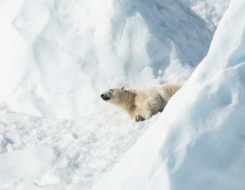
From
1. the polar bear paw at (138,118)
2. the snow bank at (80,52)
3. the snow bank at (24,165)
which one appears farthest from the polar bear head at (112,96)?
the snow bank at (24,165)

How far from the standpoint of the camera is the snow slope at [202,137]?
369cm

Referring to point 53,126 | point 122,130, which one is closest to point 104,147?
point 122,130

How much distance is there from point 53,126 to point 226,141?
5222 millimetres

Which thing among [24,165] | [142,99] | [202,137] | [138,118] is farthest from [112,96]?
[202,137]

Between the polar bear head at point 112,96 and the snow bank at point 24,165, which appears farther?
the polar bear head at point 112,96

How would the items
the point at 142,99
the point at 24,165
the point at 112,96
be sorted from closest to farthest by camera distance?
the point at 24,165, the point at 142,99, the point at 112,96

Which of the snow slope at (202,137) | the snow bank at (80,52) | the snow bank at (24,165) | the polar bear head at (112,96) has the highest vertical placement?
the snow bank at (80,52)

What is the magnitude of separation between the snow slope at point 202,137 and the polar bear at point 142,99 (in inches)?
177

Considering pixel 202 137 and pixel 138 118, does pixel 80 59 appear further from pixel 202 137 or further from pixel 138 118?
pixel 202 137

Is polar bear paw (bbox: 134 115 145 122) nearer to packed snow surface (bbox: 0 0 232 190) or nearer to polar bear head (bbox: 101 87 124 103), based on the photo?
packed snow surface (bbox: 0 0 232 190)

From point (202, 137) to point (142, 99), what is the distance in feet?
17.6

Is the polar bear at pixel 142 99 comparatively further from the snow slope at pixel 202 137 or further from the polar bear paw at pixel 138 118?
the snow slope at pixel 202 137

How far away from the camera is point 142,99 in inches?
360

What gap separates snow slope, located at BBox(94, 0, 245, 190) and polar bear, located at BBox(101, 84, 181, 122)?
451 centimetres
